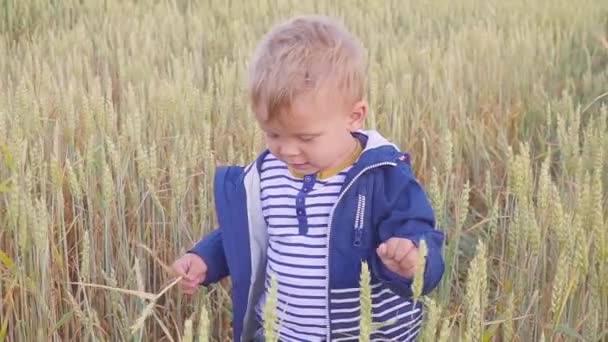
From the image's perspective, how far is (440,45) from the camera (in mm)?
3129

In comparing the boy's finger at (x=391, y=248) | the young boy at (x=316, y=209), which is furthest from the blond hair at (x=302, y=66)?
the boy's finger at (x=391, y=248)

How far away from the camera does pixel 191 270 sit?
4.54 feet

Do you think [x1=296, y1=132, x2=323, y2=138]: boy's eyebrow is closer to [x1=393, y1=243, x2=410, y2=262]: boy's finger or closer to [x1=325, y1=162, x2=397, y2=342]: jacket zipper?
[x1=325, y1=162, x2=397, y2=342]: jacket zipper

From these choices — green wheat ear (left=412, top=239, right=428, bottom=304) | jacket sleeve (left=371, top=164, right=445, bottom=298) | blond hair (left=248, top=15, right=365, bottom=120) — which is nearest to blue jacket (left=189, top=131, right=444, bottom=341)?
jacket sleeve (left=371, top=164, right=445, bottom=298)

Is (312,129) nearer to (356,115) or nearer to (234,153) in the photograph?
(356,115)

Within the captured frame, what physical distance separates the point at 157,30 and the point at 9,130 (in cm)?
150

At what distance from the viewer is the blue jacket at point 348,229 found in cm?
124

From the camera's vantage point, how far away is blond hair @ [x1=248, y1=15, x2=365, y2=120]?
3.91ft

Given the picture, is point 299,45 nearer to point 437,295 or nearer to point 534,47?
point 437,295

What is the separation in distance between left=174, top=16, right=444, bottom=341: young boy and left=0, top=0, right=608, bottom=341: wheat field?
0.24 feet

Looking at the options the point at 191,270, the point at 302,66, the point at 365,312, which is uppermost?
the point at 302,66

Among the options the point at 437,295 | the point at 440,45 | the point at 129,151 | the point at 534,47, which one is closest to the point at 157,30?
the point at 440,45

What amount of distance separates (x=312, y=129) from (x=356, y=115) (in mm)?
98

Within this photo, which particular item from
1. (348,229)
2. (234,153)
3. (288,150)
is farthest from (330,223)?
(234,153)
